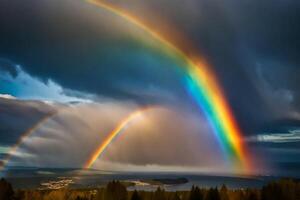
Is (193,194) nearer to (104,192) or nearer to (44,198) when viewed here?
(104,192)

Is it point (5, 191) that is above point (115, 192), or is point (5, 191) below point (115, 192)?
below

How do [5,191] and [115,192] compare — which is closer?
[5,191]

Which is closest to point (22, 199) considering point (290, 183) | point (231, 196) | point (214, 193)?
point (214, 193)

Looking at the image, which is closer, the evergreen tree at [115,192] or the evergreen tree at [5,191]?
the evergreen tree at [5,191]

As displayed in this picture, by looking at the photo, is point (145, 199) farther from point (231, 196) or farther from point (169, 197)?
point (231, 196)

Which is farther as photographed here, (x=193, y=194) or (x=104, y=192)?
(x=104, y=192)

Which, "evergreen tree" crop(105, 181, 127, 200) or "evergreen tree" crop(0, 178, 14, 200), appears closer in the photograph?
"evergreen tree" crop(0, 178, 14, 200)

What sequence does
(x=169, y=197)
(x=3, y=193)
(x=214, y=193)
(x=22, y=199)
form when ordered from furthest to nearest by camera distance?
(x=169, y=197)
(x=22, y=199)
(x=214, y=193)
(x=3, y=193)

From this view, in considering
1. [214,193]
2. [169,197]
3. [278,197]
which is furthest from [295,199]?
[169,197]

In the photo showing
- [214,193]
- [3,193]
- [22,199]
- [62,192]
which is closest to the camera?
[3,193]
